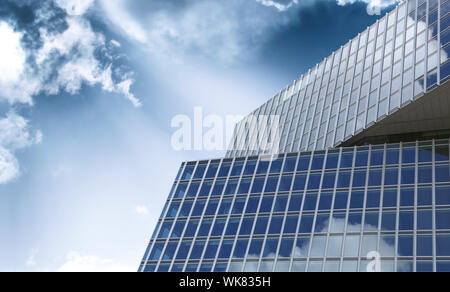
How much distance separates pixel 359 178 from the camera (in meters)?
48.9

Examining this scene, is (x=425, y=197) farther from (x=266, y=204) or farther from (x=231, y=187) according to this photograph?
(x=231, y=187)

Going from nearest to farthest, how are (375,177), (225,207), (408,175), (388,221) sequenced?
(388,221) → (408,175) → (375,177) → (225,207)

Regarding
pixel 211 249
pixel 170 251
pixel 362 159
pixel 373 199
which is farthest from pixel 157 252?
pixel 362 159

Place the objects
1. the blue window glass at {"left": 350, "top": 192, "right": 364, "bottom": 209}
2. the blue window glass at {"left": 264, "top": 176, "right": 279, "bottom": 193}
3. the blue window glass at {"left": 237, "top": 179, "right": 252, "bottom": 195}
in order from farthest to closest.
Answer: the blue window glass at {"left": 237, "top": 179, "right": 252, "bottom": 195} < the blue window glass at {"left": 264, "top": 176, "right": 279, "bottom": 193} < the blue window glass at {"left": 350, "top": 192, "right": 364, "bottom": 209}

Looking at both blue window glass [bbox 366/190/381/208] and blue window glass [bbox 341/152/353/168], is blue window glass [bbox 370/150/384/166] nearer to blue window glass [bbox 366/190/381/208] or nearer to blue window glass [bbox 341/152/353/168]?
blue window glass [bbox 341/152/353/168]

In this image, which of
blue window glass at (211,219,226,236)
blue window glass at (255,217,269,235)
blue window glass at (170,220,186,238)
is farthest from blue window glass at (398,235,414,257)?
blue window glass at (170,220,186,238)

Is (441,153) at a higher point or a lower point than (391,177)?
higher

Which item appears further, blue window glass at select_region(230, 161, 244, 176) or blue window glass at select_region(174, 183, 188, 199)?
blue window glass at select_region(230, 161, 244, 176)

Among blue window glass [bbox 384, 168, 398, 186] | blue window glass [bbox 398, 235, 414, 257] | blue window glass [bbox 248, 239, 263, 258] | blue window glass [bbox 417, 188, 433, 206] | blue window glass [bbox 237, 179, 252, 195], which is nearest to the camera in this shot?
blue window glass [bbox 398, 235, 414, 257]

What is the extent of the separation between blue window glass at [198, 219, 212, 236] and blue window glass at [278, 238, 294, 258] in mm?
7286

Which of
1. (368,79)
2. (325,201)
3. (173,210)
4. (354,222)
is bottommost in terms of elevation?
(354,222)

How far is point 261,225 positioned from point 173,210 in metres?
9.74

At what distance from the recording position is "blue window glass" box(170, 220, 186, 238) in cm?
4995
